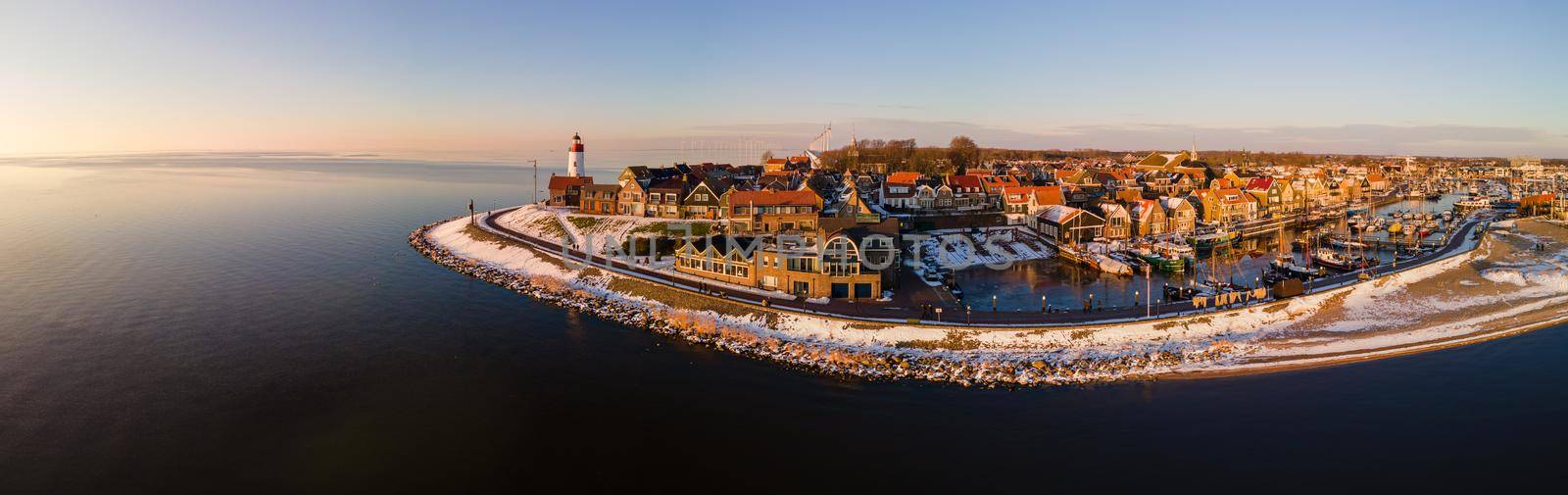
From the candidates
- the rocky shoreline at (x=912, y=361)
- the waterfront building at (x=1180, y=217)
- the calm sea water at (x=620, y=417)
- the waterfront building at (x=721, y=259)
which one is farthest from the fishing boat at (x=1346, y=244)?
the waterfront building at (x=721, y=259)

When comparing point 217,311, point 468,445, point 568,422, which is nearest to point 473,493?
point 468,445

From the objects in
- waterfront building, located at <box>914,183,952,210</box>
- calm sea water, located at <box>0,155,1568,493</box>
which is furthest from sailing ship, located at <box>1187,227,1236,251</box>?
calm sea water, located at <box>0,155,1568,493</box>

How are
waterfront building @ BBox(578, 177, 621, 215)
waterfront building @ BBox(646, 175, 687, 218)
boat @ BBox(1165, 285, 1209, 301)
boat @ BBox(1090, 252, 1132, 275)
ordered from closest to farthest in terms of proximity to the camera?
boat @ BBox(1165, 285, 1209, 301), boat @ BBox(1090, 252, 1132, 275), waterfront building @ BBox(646, 175, 687, 218), waterfront building @ BBox(578, 177, 621, 215)

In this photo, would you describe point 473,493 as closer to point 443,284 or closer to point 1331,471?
point 1331,471

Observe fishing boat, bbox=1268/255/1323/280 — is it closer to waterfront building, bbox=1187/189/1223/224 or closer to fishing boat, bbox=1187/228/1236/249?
fishing boat, bbox=1187/228/1236/249

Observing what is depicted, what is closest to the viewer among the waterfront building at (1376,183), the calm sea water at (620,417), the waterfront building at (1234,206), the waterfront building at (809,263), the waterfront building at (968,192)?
the calm sea water at (620,417)

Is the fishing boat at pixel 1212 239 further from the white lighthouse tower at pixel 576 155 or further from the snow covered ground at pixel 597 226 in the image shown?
the white lighthouse tower at pixel 576 155

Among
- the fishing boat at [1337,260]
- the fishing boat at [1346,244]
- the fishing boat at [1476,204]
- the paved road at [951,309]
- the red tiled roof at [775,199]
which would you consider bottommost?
the paved road at [951,309]
